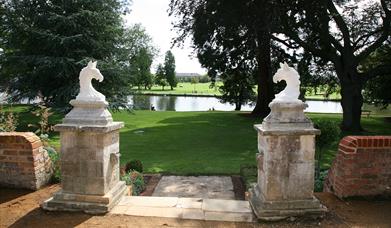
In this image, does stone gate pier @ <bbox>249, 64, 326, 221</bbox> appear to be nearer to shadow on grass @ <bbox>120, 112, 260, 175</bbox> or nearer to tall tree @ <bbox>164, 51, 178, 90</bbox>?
shadow on grass @ <bbox>120, 112, 260, 175</bbox>

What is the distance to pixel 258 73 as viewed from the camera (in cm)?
2584

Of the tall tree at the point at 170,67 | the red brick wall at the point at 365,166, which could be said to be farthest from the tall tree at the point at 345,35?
the tall tree at the point at 170,67

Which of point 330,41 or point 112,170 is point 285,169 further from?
point 330,41

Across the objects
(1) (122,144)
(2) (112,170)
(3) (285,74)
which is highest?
(3) (285,74)

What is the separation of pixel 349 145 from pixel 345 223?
121 centimetres

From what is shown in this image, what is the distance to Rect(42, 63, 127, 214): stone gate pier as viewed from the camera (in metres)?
5.07

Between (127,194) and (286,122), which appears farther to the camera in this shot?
(127,194)

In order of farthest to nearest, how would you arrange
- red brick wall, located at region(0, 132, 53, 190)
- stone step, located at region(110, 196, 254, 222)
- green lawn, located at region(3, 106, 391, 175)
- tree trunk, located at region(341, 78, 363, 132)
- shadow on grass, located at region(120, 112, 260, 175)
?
tree trunk, located at region(341, 78, 363, 132)
green lawn, located at region(3, 106, 391, 175)
shadow on grass, located at region(120, 112, 260, 175)
red brick wall, located at region(0, 132, 53, 190)
stone step, located at region(110, 196, 254, 222)

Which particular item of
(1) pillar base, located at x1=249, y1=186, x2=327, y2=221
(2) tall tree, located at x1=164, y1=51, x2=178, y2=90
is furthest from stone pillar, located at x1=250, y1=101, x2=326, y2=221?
(2) tall tree, located at x1=164, y1=51, x2=178, y2=90

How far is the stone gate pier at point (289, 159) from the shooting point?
194 inches

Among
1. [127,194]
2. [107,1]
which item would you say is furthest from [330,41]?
[127,194]

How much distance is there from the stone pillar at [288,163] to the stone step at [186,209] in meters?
0.36

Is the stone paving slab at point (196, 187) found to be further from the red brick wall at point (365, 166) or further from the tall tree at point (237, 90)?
the tall tree at point (237, 90)

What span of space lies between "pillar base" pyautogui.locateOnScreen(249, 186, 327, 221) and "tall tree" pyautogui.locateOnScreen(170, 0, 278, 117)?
12279mm
